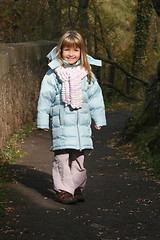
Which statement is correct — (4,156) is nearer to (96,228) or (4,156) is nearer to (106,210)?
(106,210)

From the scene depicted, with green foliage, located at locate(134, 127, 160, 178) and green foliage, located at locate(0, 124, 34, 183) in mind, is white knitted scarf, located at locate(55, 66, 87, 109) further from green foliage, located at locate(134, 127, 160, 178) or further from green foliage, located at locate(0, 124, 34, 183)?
green foliage, located at locate(134, 127, 160, 178)

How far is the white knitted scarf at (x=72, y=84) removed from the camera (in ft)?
20.4

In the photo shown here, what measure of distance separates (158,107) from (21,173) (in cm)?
340

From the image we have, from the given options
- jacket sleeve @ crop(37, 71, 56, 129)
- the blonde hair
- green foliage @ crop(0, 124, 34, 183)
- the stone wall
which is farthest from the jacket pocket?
the stone wall

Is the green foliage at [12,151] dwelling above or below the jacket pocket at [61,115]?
below

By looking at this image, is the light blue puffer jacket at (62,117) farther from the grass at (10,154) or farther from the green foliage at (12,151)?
the green foliage at (12,151)

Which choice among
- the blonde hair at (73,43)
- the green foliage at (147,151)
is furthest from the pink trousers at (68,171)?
the green foliage at (147,151)

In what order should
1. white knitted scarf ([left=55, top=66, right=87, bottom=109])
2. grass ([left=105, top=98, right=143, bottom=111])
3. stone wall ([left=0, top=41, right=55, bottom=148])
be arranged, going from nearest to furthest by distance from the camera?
white knitted scarf ([left=55, top=66, right=87, bottom=109]) → stone wall ([left=0, top=41, right=55, bottom=148]) → grass ([left=105, top=98, right=143, bottom=111])

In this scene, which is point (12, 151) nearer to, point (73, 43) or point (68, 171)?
point (68, 171)

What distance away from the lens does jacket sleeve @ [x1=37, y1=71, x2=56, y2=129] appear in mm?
6305

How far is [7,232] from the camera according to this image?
192 inches

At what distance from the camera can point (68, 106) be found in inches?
248

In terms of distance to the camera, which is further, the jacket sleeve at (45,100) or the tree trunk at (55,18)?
the tree trunk at (55,18)

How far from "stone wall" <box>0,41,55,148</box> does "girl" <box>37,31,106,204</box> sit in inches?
127
